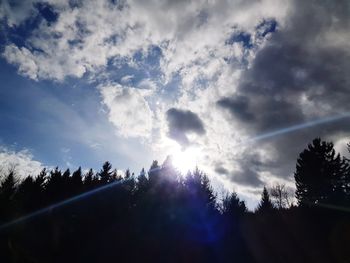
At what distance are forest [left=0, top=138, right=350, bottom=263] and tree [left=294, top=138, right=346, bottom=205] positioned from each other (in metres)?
0.14

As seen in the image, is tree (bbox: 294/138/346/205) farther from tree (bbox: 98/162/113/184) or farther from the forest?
tree (bbox: 98/162/113/184)

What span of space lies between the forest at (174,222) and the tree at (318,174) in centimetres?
14

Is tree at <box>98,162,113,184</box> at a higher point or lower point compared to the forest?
higher

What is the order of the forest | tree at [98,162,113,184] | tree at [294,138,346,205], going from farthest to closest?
1. tree at [98,162,113,184]
2. tree at [294,138,346,205]
3. the forest

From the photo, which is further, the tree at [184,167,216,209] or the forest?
the tree at [184,167,216,209]

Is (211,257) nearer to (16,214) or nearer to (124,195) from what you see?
(124,195)

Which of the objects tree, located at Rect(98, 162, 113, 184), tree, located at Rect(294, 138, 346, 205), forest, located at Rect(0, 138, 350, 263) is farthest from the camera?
tree, located at Rect(98, 162, 113, 184)

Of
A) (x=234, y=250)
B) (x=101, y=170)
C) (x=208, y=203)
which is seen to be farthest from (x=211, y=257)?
(x=101, y=170)

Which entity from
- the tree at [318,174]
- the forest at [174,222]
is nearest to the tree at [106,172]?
the forest at [174,222]

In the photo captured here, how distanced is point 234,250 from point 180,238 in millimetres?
7838

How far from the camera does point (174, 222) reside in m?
40.6

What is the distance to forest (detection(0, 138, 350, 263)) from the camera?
1179 inches

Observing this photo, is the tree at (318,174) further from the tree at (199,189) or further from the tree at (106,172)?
the tree at (106,172)

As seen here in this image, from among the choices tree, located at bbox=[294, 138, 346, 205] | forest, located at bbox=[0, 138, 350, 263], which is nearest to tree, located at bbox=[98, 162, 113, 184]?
forest, located at bbox=[0, 138, 350, 263]
